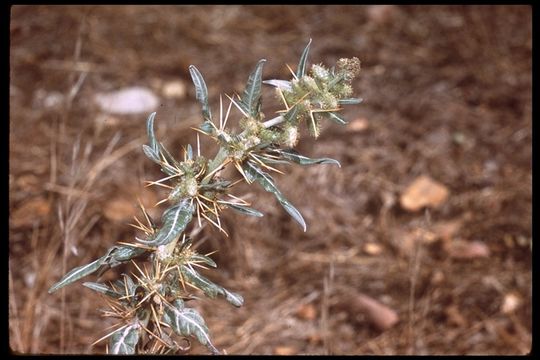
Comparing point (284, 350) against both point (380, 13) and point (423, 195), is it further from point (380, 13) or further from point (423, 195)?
point (380, 13)

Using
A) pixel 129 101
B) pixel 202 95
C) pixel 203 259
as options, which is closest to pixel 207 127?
pixel 202 95

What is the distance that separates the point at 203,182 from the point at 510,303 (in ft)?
5.67

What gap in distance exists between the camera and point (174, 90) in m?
3.63

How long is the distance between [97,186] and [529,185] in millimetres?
2012

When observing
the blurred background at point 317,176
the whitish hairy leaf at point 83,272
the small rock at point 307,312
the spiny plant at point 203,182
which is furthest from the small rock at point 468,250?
the whitish hairy leaf at point 83,272

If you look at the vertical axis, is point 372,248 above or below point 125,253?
below

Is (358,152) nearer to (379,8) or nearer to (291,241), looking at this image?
(291,241)

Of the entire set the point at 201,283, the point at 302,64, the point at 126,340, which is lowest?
the point at 126,340

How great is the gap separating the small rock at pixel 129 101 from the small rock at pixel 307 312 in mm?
1453

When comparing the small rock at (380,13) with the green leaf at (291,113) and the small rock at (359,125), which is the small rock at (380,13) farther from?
the green leaf at (291,113)

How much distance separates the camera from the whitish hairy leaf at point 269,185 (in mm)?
1300

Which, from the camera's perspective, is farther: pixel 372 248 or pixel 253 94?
pixel 372 248

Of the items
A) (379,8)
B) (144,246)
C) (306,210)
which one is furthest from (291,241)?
(379,8)
